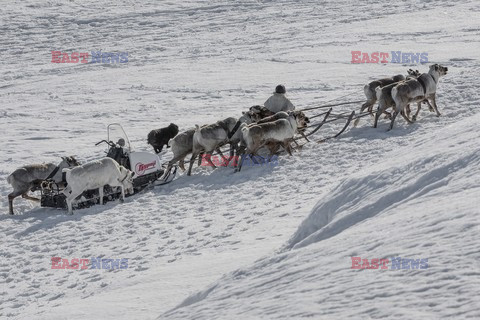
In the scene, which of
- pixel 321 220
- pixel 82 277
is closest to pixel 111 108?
pixel 82 277

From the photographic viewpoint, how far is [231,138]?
1527 cm

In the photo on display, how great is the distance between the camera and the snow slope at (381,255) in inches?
233

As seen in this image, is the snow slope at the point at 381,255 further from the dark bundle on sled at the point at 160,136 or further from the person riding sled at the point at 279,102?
the dark bundle on sled at the point at 160,136

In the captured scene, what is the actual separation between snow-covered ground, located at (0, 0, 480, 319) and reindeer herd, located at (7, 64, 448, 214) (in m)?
0.38

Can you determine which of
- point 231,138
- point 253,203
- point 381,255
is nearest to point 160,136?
point 231,138

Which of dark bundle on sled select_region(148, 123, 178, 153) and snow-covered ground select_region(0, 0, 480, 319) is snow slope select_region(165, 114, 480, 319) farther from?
dark bundle on sled select_region(148, 123, 178, 153)

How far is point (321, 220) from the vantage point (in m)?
9.36

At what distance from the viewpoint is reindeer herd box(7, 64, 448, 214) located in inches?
538

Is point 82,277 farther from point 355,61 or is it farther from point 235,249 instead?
point 355,61

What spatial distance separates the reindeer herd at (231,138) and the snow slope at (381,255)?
5.01 meters

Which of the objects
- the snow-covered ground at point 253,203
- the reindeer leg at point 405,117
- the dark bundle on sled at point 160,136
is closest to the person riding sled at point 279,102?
the snow-covered ground at point 253,203

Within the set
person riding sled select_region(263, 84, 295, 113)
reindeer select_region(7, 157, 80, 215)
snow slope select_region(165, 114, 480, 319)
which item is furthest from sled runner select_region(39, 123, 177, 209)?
snow slope select_region(165, 114, 480, 319)

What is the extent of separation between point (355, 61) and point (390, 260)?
2284cm

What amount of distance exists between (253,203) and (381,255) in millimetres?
6573
